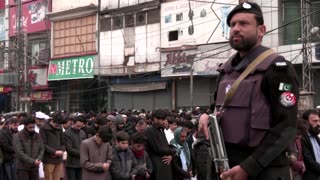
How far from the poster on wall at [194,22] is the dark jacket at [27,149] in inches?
697

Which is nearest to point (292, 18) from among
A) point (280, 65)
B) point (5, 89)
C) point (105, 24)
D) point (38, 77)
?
point (105, 24)

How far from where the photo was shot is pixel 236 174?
9.82 feet

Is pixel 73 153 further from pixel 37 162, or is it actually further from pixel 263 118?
pixel 263 118

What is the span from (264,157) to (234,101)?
0.39 metres

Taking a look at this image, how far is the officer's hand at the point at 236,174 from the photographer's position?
2.98m

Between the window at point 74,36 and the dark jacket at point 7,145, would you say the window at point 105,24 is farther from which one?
the dark jacket at point 7,145

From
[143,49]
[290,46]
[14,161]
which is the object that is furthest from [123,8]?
[14,161]

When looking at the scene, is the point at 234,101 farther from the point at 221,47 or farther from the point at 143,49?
the point at 143,49

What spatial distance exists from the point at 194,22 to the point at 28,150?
20.0 meters

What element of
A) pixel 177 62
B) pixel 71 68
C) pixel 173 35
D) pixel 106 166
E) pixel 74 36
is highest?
pixel 74 36

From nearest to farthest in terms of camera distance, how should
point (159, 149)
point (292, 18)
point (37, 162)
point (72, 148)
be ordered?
point (159, 149) → point (37, 162) → point (72, 148) → point (292, 18)

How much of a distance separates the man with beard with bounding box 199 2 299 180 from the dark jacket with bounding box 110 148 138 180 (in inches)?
216

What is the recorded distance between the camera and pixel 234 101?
3131 millimetres

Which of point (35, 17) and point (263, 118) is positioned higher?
point (35, 17)
